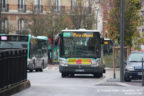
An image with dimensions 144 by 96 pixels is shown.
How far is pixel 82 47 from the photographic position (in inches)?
1230

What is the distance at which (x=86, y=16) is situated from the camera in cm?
7062

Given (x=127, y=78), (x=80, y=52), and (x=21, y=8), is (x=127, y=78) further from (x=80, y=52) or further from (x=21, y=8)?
(x=21, y=8)

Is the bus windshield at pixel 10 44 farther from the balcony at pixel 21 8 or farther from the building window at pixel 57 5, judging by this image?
the building window at pixel 57 5

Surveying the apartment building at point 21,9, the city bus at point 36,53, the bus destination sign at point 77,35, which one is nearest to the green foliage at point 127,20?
the city bus at point 36,53

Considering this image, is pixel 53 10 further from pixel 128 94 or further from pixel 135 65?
pixel 128 94

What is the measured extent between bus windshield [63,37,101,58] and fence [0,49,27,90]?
12150mm

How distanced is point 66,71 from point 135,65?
20.0 ft

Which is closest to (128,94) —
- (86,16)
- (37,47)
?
(37,47)

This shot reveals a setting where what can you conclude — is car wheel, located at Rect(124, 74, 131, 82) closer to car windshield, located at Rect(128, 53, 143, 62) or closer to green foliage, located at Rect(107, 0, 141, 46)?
car windshield, located at Rect(128, 53, 143, 62)

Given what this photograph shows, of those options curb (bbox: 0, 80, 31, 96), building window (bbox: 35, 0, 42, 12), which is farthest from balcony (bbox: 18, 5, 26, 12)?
curb (bbox: 0, 80, 31, 96)

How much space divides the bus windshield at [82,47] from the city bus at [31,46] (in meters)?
6.78

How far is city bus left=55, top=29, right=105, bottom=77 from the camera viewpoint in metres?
31.0

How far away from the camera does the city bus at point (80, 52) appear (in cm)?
3098

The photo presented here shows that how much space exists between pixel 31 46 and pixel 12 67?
23.2 meters
